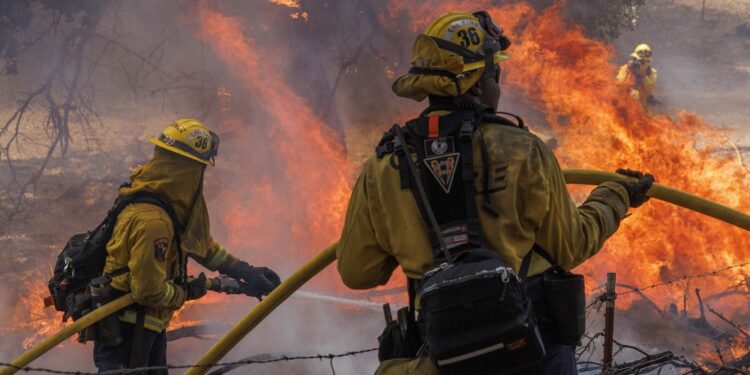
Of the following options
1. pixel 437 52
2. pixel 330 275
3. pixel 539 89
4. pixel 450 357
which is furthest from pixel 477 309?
pixel 539 89

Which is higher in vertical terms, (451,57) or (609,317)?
(451,57)

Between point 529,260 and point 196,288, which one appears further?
point 196,288

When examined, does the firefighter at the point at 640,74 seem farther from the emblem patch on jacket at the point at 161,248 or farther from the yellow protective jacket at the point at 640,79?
the emblem patch on jacket at the point at 161,248

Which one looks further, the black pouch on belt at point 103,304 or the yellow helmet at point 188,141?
the yellow helmet at point 188,141

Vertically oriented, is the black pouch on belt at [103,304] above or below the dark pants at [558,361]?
above

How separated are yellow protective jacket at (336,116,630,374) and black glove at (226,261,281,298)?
2758 mm

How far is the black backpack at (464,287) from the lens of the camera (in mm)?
2318

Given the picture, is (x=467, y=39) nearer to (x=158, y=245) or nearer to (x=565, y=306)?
(x=565, y=306)

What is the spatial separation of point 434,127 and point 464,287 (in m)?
0.61

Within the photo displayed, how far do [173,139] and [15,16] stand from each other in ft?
21.1

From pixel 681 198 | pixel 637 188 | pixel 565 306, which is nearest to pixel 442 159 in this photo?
pixel 565 306

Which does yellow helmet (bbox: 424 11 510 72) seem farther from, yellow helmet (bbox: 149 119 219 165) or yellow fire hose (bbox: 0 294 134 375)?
yellow fire hose (bbox: 0 294 134 375)

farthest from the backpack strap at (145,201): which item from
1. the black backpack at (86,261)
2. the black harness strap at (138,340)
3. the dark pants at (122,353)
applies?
the dark pants at (122,353)

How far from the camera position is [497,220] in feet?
8.39
